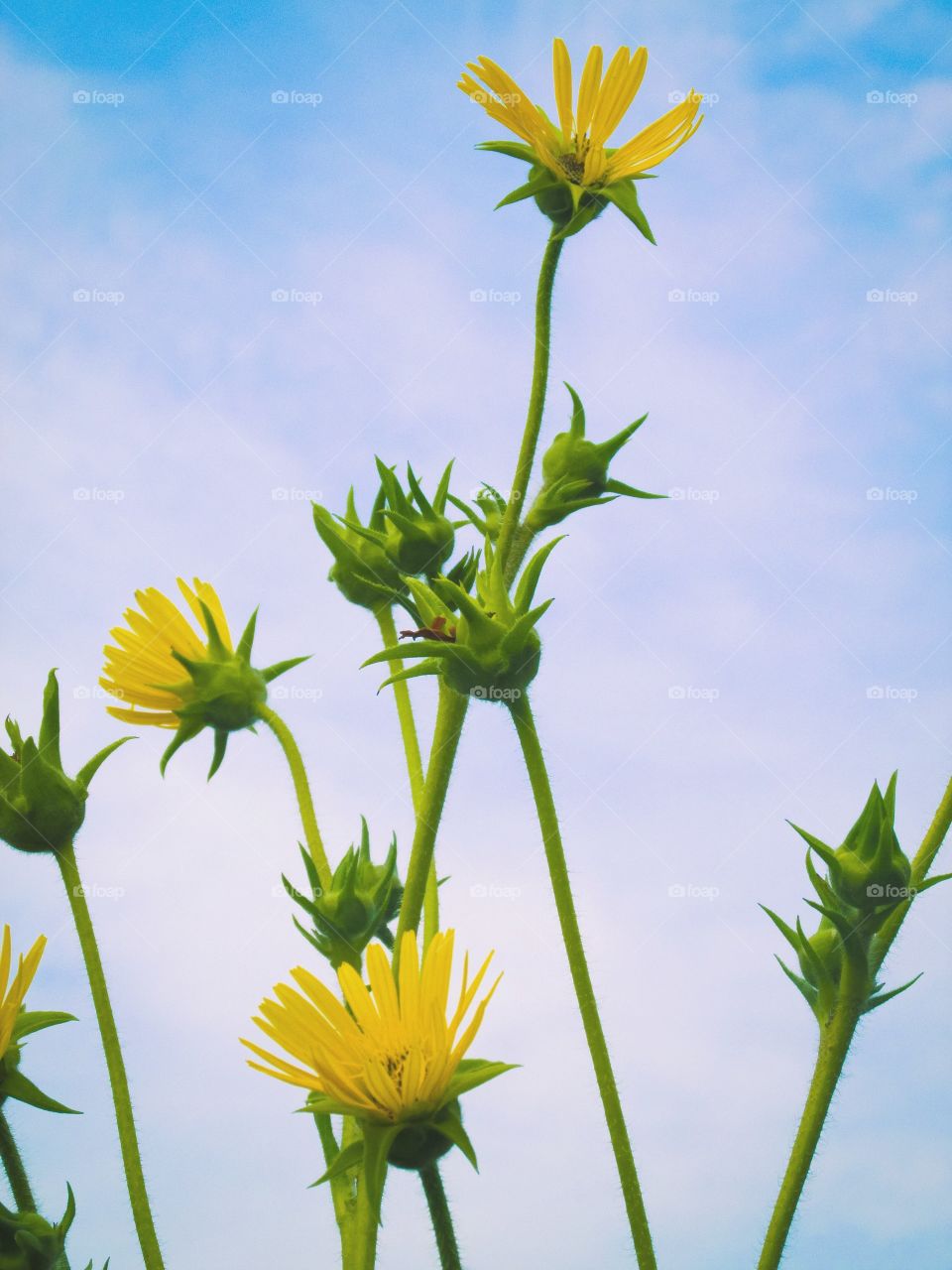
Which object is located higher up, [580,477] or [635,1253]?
[580,477]

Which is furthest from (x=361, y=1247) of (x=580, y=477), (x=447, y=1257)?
(x=580, y=477)

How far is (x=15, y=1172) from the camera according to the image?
92cm

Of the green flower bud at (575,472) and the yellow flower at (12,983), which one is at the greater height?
the green flower bud at (575,472)

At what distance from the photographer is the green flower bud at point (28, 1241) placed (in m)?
0.84

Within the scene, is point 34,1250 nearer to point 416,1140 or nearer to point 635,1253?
point 416,1140

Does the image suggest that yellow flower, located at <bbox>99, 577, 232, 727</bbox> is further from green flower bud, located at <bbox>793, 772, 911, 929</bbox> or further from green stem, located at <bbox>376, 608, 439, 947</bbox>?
green flower bud, located at <bbox>793, 772, 911, 929</bbox>

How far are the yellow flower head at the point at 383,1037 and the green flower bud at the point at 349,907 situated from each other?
5.8 inches

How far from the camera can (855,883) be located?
843 millimetres

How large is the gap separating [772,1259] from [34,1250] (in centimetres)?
50

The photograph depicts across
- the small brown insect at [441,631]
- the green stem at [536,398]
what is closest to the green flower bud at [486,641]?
the small brown insect at [441,631]

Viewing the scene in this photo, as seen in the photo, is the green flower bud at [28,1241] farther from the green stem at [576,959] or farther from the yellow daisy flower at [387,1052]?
the green stem at [576,959]

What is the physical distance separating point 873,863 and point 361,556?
501mm

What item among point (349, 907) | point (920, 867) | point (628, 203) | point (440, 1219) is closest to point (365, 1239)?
point (440, 1219)

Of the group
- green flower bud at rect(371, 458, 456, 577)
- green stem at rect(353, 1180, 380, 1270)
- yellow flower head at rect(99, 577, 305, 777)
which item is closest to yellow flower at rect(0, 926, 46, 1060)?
yellow flower head at rect(99, 577, 305, 777)
